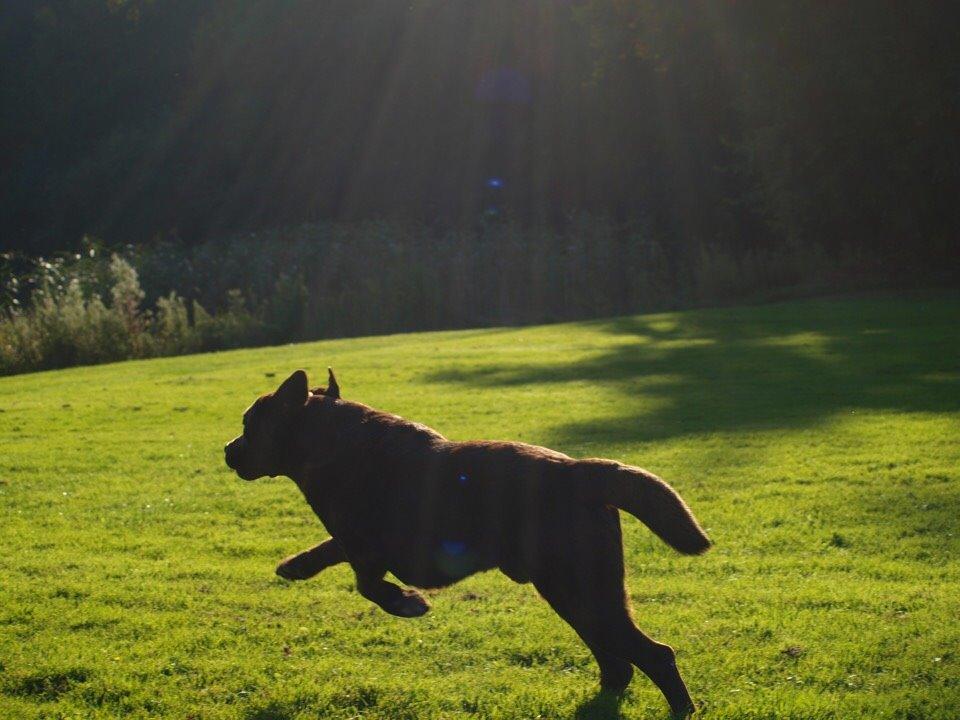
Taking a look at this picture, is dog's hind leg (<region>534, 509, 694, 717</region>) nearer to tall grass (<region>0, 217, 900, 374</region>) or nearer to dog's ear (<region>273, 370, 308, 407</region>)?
dog's ear (<region>273, 370, 308, 407</region>)

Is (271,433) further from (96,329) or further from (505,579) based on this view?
(96,329)

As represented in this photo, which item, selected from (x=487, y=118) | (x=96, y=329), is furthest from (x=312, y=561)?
(x=487, y=118)

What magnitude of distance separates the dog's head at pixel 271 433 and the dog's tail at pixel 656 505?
1.78 m

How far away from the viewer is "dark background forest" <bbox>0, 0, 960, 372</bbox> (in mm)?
27328

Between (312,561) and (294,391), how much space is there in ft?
2.77

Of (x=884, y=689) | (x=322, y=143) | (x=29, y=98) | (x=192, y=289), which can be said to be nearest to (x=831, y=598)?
(x=884, y=689)

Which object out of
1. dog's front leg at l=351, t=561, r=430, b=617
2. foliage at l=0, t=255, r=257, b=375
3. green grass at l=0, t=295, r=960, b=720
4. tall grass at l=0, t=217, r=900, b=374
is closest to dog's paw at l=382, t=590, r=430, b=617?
dog's front leg at l=351, t=561, r=430, b=617

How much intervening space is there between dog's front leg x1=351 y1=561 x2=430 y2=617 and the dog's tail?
114 cm

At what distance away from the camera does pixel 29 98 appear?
57062 millimetres

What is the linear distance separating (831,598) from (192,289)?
23.2m

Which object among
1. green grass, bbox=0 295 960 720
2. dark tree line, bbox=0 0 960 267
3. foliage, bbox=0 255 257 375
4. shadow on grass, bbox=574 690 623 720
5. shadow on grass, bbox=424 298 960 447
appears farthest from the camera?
dark tree line, bbox=0 0 960 267

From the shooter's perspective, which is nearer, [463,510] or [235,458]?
[463,510]

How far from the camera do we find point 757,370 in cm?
1544

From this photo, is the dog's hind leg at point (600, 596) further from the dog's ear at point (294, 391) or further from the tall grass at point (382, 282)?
the tall grass at point (382, 282)
